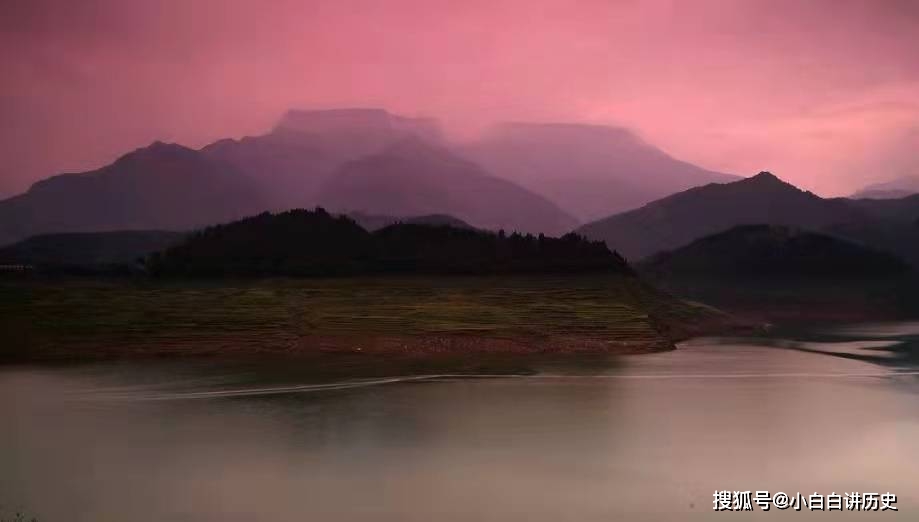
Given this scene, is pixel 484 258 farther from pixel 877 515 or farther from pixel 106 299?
pixel 877 515

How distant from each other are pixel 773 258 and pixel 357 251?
60.2 metres

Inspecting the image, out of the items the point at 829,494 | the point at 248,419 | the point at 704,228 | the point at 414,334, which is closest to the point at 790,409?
the point at 829,494

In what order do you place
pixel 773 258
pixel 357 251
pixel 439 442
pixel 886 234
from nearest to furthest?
pixel 439 442
pixel 357 251
pixel 773 258
pixel 886 234

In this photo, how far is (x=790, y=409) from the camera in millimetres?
28328

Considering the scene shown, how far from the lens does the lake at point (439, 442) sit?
17.4 metres

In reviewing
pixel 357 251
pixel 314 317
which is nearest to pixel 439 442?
pixel 314 317

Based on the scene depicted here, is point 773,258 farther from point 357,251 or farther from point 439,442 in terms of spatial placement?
point 439,442

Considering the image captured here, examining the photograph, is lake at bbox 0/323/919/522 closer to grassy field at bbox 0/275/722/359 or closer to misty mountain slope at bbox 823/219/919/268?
grassy field at bbox 0/275/722/359

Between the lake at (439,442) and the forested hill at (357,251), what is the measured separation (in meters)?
22.1

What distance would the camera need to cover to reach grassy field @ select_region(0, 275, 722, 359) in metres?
42.8

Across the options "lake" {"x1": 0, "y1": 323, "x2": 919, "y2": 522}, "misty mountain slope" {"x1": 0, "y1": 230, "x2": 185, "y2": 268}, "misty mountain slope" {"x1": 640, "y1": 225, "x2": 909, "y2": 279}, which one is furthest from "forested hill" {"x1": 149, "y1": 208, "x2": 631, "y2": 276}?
"misty mountain slope" {"x1": 640, "y1": 225, "x2": 909, "y2": 279}

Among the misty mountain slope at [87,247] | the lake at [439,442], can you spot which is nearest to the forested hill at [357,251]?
the misty mountain slope at [87,247]

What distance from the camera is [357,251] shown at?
62.8 meters

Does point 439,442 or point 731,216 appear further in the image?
point 731,216
